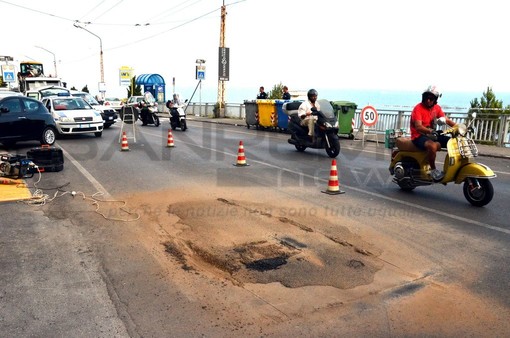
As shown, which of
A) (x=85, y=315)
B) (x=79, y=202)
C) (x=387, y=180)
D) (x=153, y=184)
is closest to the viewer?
(x=85, y=315)

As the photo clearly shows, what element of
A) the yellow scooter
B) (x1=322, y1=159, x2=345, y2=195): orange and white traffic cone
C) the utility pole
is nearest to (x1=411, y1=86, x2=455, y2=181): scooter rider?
the yellow scooter

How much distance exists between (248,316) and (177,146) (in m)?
12.3

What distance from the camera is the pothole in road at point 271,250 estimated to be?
4.69m

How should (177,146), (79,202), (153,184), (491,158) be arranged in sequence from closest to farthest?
1. (79,202)
2. (153,184)
3. (491,158)
4. (177,146)

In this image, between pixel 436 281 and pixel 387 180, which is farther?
pixel 387 180

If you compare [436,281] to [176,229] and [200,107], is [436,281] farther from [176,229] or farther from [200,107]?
[200,107]

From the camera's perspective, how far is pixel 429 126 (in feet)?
26.6

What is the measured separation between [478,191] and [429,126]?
142 centimetres

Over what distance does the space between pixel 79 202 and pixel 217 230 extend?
2.90 metres

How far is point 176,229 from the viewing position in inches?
244

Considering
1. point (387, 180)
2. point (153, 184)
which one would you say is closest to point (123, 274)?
point (153, 184)

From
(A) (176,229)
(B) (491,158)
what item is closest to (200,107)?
(B) (491,158)

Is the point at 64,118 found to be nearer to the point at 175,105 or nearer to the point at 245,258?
the point at 175,105

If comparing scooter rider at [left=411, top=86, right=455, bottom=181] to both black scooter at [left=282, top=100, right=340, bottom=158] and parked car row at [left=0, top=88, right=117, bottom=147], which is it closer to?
black scooter at [left=282, top=100, right=340, bottom=158]
